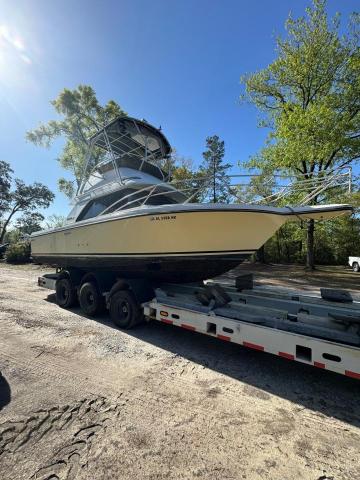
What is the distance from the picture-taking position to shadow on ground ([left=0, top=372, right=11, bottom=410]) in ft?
8.90

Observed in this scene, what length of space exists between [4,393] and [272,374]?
295cm

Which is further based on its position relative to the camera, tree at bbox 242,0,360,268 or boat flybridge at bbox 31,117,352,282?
tree at bbox 242,0,360,268

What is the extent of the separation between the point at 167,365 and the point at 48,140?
25079mm

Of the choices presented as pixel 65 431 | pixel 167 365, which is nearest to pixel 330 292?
pixel 167 365

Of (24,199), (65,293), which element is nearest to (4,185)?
(24,199)

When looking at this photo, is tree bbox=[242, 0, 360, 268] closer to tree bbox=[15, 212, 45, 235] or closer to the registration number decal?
the registration number decal

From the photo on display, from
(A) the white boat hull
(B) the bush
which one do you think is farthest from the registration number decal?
(B) the bush

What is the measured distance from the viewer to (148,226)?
4.38m

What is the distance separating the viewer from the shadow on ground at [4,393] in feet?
8.90

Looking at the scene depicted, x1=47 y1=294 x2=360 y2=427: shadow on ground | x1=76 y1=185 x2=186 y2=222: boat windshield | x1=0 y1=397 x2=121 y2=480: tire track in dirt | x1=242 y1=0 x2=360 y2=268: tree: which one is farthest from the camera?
x1=242 y1=0 x2=360 y2=268: tree

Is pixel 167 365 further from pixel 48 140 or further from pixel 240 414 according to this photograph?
pixel 48 140

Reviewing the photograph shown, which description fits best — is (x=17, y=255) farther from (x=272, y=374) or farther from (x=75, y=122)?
(x=272, y=374)

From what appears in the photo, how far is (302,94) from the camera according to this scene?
14.1m

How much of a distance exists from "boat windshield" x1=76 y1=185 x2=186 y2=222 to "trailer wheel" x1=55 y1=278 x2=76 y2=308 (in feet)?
5.30
